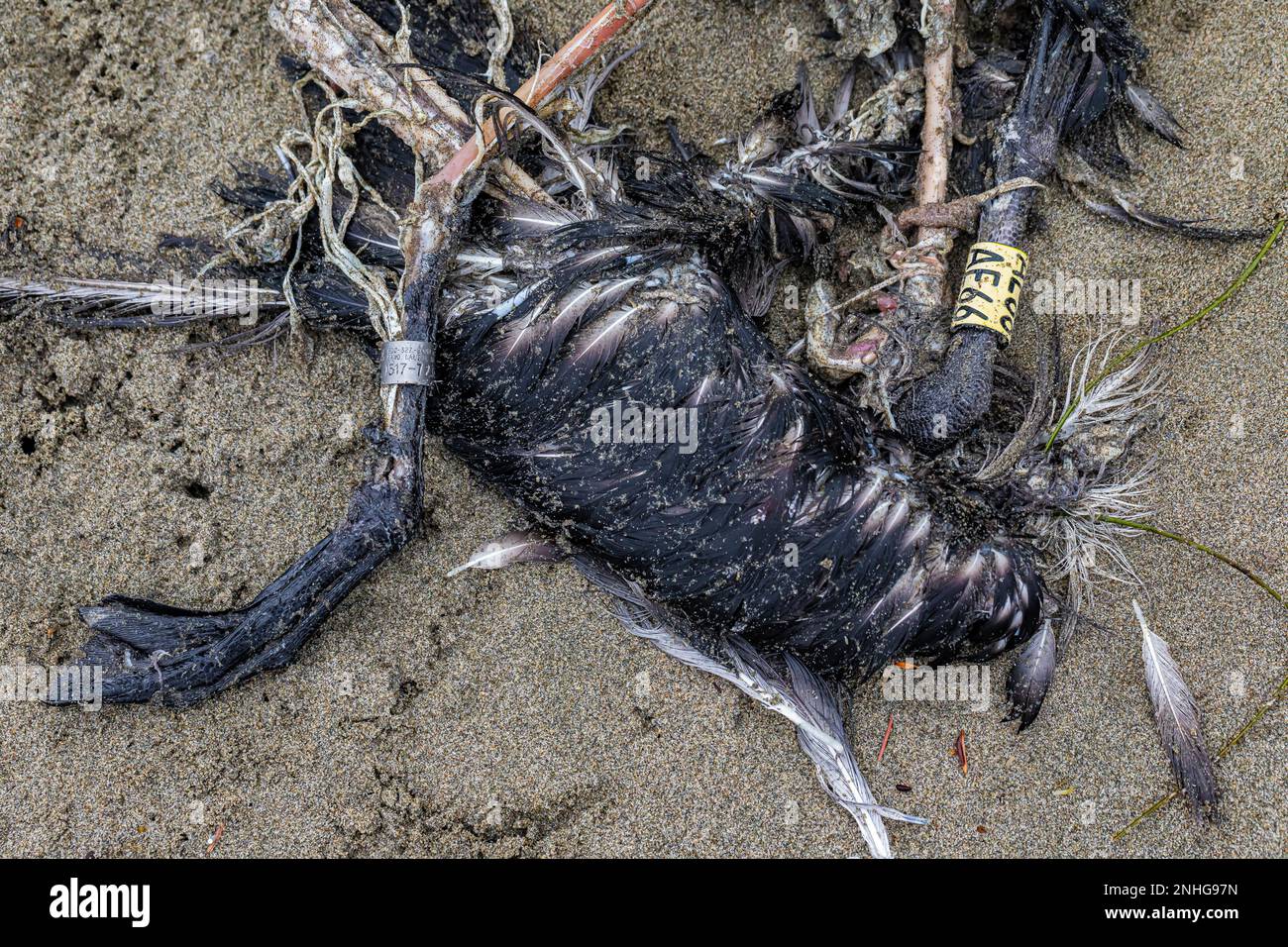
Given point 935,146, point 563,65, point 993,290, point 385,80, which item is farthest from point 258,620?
point 935,146

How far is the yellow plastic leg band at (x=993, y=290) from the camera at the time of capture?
325cm

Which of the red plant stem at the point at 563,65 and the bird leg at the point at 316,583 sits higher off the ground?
the red plant stem at the point at 563,65

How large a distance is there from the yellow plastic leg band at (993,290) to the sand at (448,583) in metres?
0.33

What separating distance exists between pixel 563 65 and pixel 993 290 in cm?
166

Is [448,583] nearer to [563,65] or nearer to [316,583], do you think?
[316,583]

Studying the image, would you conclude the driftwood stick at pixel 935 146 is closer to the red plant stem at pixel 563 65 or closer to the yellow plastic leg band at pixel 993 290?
the yellow plastic leg band at pixel 993 290

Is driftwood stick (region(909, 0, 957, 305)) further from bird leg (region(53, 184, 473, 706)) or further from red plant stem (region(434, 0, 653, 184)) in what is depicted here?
bird leg (region(53, 184, 473, 706))

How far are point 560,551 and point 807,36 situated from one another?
2.20 m

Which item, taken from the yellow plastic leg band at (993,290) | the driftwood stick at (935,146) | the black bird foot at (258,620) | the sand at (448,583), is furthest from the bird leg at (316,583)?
the yellow plastic leg band at (993,290)

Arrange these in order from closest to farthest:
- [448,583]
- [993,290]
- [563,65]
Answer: [563,65], [993,290], [448,583]

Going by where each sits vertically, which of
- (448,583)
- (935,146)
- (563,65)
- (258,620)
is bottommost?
(258,620)

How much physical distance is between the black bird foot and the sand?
198 mm

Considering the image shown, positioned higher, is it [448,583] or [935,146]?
[935,146]

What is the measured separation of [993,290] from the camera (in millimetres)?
3260
